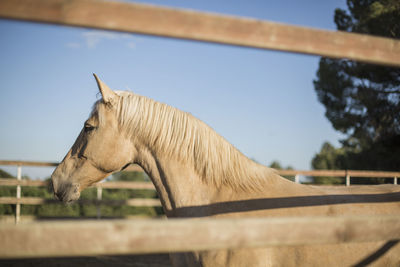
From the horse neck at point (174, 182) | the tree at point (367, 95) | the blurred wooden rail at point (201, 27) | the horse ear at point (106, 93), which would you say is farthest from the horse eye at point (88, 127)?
the tree at point (367, 95)

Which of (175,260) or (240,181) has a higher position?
(240,181)

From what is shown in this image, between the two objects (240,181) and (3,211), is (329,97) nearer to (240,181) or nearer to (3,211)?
(240,181)

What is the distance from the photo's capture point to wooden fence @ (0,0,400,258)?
82 centimetres

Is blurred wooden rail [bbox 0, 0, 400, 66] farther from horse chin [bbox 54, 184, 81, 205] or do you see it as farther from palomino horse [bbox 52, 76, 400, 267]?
horse chin [bbox 54, 184, 81, 205]

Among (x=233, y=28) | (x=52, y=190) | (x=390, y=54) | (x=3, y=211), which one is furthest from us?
(x=3, y=211)

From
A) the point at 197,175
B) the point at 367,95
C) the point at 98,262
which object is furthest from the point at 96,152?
the point at 367,95

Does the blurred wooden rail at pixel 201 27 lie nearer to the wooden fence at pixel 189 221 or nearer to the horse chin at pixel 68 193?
the wooden fence at pixel 189 221

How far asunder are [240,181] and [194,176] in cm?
35

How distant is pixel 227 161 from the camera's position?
214 centimetres

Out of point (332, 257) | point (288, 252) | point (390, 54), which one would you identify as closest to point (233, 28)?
point (390, 54)

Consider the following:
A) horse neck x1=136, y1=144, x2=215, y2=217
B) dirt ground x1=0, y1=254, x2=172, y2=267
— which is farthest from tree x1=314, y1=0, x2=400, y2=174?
horse neck x1=136, y1=144, x2=215, y2=217

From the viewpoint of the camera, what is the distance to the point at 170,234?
2.90 feet

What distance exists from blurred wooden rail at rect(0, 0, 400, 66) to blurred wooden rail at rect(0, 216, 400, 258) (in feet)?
2.15

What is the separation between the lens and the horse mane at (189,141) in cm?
212
